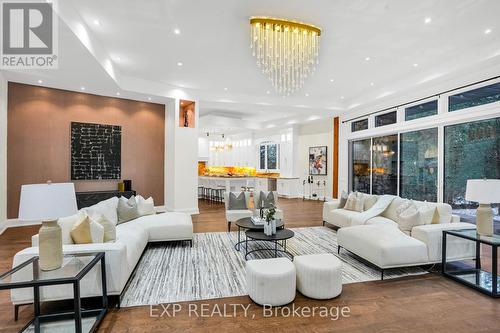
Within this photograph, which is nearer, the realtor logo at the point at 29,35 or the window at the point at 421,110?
the realtor logo at the point at 29,35

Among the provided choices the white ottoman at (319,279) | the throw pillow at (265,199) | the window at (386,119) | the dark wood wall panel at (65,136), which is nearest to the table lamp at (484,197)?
the white ottoman at (319,279)

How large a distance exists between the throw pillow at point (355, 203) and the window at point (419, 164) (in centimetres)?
218

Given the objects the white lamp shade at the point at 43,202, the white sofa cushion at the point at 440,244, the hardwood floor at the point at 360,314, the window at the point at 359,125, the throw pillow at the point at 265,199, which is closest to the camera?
the white lamp shade at the point at 43,202

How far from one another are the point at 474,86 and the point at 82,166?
8969 millimetres

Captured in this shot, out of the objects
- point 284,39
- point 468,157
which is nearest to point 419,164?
point 468,157

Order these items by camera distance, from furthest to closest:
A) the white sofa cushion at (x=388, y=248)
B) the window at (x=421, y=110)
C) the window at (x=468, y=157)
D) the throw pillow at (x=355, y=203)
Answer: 1. the window at (x=421, y=110)
2. the throw pillow at (x=355, y=203)
3. the window at (x=468, y=157)
4. the white sofa cushion at (x=388, y=248)

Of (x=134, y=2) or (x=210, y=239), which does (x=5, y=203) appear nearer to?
(x=210, y=239)

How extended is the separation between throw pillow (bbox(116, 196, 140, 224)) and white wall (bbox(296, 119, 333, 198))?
7539 millimetres

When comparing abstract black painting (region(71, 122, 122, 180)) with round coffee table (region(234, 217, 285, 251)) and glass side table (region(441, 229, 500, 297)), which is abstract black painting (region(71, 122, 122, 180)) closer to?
round coffee table (region(234, 217, 285, 251))

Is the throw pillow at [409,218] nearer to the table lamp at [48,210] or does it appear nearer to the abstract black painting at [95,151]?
the table lamp at [48,210]

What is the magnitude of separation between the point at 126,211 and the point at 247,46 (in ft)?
12.1

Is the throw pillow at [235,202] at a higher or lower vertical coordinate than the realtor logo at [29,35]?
lower

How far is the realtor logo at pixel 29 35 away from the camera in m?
3.41

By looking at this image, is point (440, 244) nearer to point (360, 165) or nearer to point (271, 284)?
point (271, 284)
